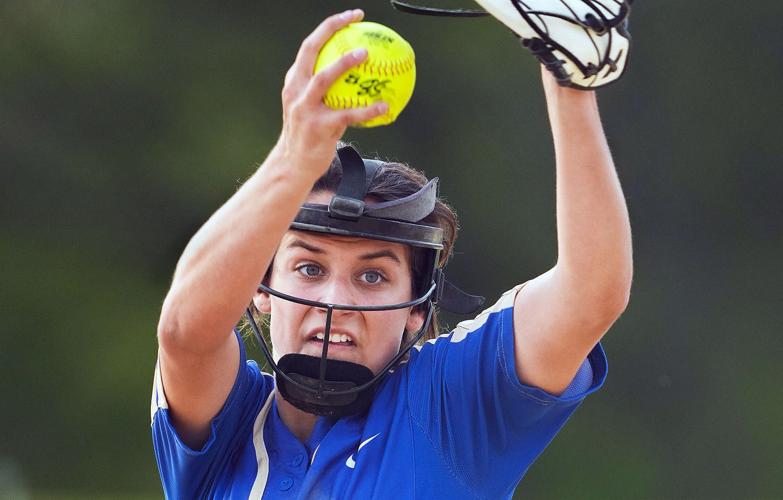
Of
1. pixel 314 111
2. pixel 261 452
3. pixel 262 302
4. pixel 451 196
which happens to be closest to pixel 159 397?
pixel 261 452

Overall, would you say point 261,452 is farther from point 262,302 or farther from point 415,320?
point 415,320

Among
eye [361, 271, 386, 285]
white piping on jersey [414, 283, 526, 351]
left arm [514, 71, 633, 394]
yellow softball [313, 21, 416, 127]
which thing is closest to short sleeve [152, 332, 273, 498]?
eye [361, 271, 386, 285]

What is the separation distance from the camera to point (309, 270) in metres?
2.66

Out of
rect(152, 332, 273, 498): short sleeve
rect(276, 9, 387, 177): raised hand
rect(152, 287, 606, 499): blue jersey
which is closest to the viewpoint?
rect(276, 9, 387, 177): raised hand

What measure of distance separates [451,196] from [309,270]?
5015 mm

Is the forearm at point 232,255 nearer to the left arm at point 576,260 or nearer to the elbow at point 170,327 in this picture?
the elbow at point 170,327

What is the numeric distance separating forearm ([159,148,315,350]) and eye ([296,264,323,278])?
36 cm

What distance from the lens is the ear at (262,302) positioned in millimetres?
2826

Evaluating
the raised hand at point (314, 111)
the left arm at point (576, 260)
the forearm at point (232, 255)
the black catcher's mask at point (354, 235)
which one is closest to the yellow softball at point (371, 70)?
the raised hand at point (314, 111)

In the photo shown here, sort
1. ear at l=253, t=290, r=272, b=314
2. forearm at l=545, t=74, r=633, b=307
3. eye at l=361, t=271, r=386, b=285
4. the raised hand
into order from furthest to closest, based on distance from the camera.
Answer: ear at l=253, t=290, r=272, b=314
eye at l=361, t=271, r=386, b=285
forearm at l=545, t=74, r=633, b=307
the raised hand

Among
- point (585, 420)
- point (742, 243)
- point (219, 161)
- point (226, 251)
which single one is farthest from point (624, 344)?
point (226, 251)

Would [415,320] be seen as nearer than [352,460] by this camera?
No

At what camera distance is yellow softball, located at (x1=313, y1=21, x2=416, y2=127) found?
80.4 inches

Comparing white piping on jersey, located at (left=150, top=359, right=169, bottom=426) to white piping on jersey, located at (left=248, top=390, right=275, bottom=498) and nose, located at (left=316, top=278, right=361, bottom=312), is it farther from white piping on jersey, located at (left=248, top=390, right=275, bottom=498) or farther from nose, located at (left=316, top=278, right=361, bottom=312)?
nose, located at (left=316, top=278, right=361, bottom=312)
